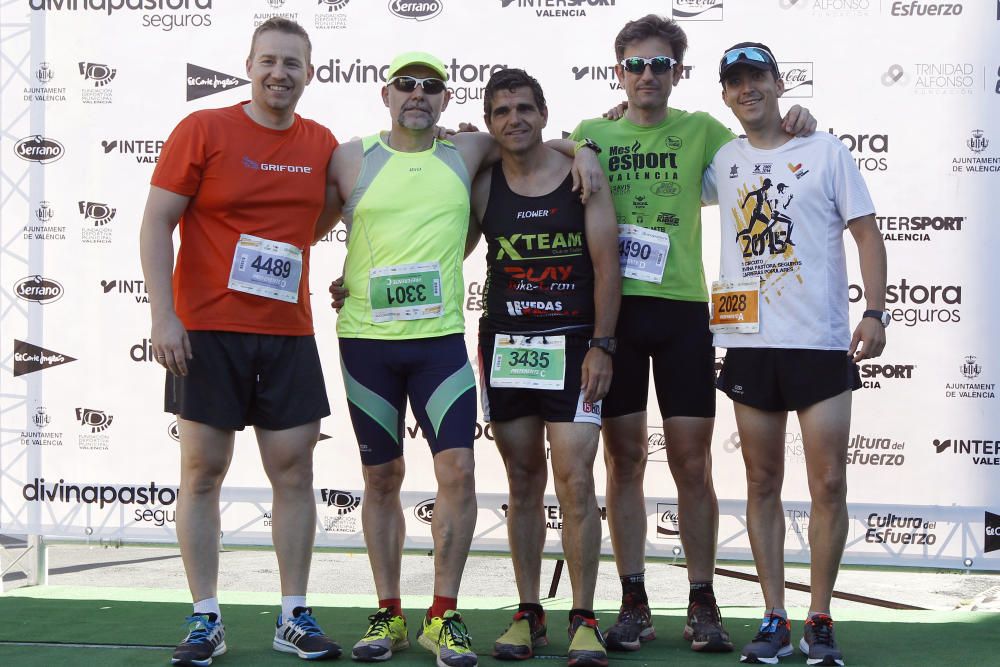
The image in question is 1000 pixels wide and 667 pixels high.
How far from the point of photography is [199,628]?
130 inches

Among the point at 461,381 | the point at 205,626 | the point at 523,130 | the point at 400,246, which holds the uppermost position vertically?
the point at 523,130

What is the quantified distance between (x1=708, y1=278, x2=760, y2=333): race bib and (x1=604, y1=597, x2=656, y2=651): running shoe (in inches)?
39.5

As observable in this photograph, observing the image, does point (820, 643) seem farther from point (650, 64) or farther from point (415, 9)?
point (415, 9)

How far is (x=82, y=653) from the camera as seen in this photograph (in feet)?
11.4

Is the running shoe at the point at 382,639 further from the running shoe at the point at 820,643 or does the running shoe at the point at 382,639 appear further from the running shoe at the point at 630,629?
the running shoe at the point at 820,643

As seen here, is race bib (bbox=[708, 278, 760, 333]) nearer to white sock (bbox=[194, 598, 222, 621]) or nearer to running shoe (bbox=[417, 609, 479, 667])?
running shoe (bbox=[417, 609, 479, 667])

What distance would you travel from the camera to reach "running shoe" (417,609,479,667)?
124 inches

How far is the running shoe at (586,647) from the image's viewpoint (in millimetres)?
3193

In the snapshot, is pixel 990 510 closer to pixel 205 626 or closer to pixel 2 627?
pixel 205 626

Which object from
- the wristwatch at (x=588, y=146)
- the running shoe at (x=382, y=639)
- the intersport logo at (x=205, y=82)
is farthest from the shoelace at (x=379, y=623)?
the intersport logo at (x=205, y=82)

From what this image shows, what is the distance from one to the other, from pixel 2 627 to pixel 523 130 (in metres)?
2.68

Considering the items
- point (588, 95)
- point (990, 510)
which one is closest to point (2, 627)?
point (588, 95)

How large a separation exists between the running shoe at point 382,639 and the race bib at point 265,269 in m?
1.06

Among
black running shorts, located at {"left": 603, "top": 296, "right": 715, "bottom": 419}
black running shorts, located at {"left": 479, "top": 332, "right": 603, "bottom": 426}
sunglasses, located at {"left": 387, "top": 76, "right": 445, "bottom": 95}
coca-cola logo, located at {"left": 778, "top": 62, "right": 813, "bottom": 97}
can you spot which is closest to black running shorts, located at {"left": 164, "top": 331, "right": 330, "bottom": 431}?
black running shorts, located at {"left": 479, "top": 332, "right": 603, "bottom": 426}
